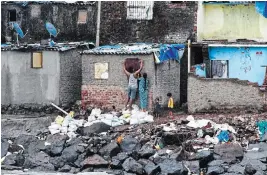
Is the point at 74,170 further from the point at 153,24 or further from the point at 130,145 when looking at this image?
the point at 153,24

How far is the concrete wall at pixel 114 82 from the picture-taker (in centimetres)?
2259

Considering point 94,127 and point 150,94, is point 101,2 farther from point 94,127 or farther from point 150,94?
point 94,127

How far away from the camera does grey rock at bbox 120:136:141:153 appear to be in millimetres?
19219

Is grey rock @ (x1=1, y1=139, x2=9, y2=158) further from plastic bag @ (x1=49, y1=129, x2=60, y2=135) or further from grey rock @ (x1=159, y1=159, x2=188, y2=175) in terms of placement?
grey rock @ (x1=159, y1=159, x2=188, y2=175)

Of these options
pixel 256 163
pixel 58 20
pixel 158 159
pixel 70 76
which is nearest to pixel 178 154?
pixel 158 159

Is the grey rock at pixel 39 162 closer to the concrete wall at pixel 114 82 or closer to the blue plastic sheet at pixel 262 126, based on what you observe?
the concrete wall at pixel 114 82

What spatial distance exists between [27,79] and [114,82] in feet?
9.34

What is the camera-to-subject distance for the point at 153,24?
25828 mm

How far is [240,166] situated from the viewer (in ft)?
57.7

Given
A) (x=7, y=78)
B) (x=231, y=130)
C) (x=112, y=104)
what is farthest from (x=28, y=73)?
(x=231, y=130)

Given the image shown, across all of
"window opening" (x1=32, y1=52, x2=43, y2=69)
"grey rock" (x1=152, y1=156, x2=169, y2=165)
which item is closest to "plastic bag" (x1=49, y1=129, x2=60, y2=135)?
"window opening" (x1=32, y1=52, x2=43, y2=69)

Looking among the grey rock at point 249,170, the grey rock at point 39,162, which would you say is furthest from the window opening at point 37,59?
the grey rock at point 249,170

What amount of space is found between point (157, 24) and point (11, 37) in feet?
17.7

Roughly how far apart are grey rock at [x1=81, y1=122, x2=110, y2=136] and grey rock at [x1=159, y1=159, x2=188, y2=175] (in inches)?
129
